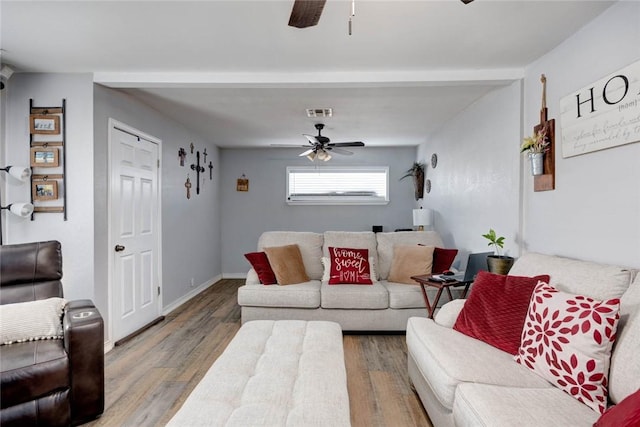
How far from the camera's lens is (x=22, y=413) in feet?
5.66

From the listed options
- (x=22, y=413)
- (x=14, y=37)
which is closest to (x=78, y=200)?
(x=14, y=37)

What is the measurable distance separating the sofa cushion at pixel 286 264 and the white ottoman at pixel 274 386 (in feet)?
4.43

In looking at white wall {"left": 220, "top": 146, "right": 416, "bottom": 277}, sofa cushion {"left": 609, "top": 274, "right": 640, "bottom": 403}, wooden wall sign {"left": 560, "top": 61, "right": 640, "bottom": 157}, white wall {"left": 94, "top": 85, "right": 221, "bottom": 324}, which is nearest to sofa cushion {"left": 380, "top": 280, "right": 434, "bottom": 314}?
wooden wall sign {"left": 560, "top": 61, "right": 640, "bottom": 157}

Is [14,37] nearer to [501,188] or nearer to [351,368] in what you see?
Result: [351,368]

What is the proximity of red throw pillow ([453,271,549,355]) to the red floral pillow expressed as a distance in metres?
0.11

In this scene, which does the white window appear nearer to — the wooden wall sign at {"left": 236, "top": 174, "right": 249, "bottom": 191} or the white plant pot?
the wooden wall sign at {"left": 236, "top": 174, "right": 249, "bottom": 191}

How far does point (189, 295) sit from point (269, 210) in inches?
87.2

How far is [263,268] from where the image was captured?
3.54 metres

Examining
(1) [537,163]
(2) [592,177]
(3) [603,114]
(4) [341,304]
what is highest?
(3) [603,114]

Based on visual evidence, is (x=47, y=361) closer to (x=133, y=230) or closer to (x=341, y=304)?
(x=133, y=230)

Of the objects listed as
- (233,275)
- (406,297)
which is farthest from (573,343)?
(233,275)

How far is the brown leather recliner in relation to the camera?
1.71 m

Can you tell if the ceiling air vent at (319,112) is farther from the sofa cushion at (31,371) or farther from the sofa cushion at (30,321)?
the sofa cushion at (31,371)

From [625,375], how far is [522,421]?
0.52m
